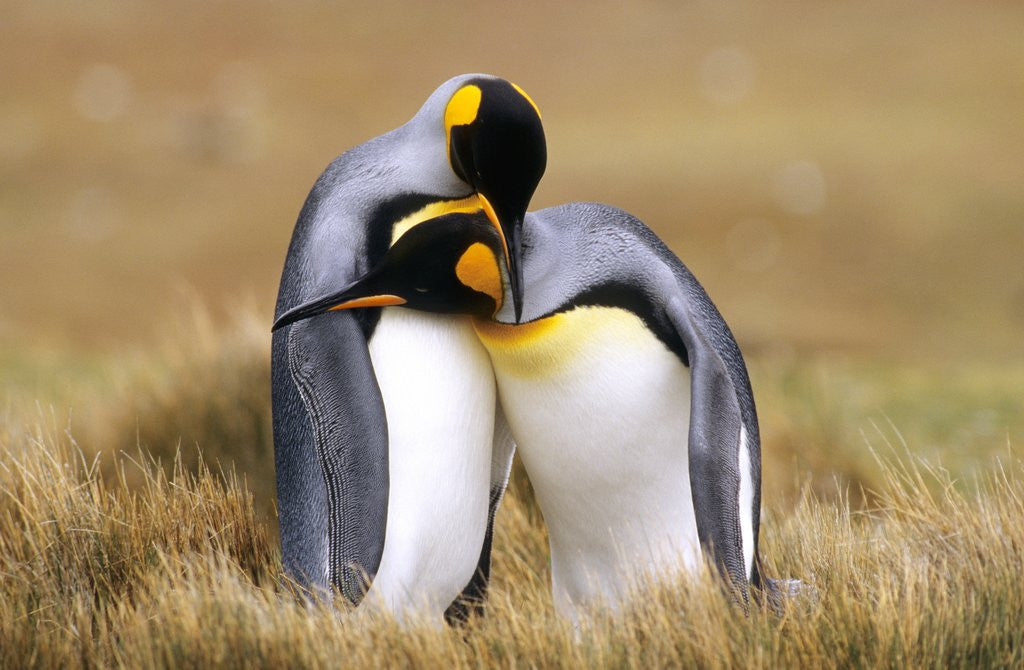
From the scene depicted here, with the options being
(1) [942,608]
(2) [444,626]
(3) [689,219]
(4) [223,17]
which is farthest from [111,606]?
(4) [223,17]

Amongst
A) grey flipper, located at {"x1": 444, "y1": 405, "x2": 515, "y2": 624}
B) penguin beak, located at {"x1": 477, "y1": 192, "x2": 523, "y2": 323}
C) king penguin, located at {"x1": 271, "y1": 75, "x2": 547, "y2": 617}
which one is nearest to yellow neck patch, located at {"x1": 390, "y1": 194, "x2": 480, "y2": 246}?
king penguin, located at {"x1": 271, "y1": 75, "x2": 547, "y2": 617}

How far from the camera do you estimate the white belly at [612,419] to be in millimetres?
2016

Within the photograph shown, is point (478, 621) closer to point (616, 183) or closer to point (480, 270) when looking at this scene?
point (480, 270)

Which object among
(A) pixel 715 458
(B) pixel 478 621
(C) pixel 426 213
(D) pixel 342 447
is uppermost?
(C) pixel 426 213

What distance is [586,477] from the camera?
6.81 feet

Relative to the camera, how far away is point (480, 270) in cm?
198

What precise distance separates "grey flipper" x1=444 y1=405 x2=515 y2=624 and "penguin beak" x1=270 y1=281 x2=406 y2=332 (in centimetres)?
39

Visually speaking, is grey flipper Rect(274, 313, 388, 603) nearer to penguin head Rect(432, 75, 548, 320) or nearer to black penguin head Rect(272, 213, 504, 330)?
black penguin head Rect(272, 213, 504, 330)

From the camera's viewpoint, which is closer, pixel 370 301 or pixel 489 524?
pixel 370 301

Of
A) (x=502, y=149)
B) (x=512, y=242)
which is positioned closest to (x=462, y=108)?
(x=502, y=149)

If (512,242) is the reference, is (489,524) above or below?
below

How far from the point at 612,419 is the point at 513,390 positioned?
187 mm

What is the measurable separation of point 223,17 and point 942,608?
25044mm

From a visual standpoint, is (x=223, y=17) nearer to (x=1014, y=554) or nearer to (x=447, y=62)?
(x=447, y=62)
